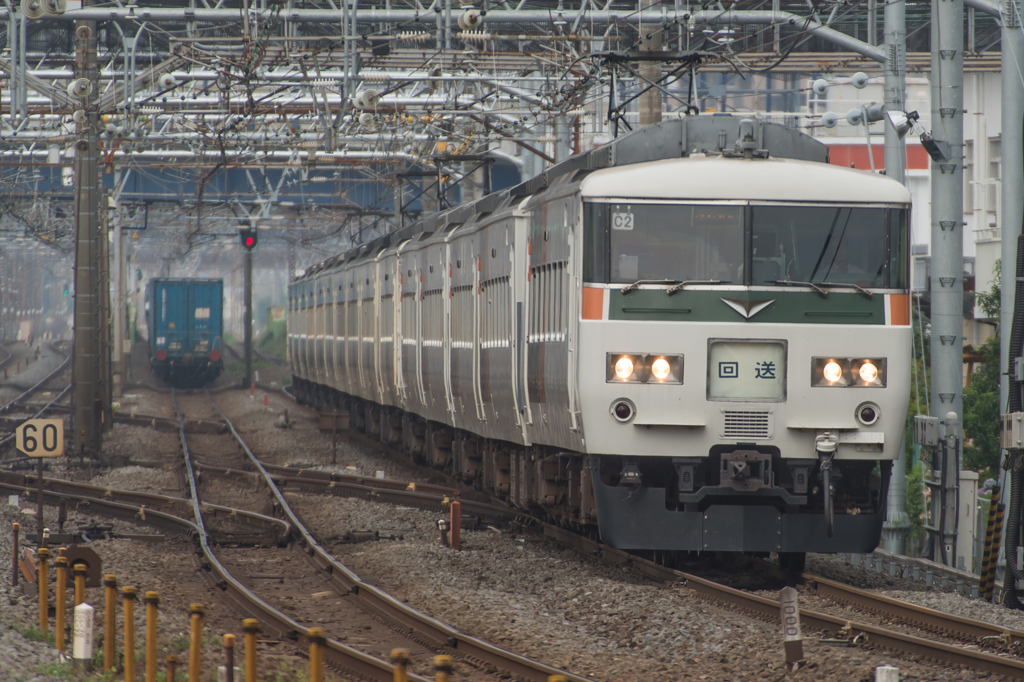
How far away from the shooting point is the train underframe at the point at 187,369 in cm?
4762

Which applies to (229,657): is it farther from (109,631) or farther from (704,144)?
(704,144)

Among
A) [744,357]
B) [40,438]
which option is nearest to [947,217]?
[744,357]

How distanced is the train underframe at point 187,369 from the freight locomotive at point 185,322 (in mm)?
34

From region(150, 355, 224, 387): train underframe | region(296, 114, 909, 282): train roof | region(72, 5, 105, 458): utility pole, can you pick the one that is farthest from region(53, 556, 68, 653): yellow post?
region(150, 355, 224, 387): train underframe

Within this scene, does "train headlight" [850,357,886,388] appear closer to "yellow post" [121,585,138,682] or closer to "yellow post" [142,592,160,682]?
"yellow post" [142,592,160,682]

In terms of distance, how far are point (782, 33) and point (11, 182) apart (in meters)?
21.7

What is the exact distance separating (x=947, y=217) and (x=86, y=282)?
1395cm

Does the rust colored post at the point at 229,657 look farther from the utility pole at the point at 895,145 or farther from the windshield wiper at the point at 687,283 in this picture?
the utility pole at the point at 895,145

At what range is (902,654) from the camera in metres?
8.18

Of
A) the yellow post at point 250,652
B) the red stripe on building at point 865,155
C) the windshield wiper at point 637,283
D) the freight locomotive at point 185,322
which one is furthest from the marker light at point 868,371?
the freight locomotive at point 185,322

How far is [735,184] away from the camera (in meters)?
10.5

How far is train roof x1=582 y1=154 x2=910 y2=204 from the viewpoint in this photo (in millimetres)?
10461

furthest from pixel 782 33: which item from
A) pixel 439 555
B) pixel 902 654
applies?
pixel 902 654

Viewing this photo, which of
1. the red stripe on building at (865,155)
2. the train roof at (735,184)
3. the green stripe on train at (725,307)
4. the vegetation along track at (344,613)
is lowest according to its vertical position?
the vegetation along track at (344,613)
